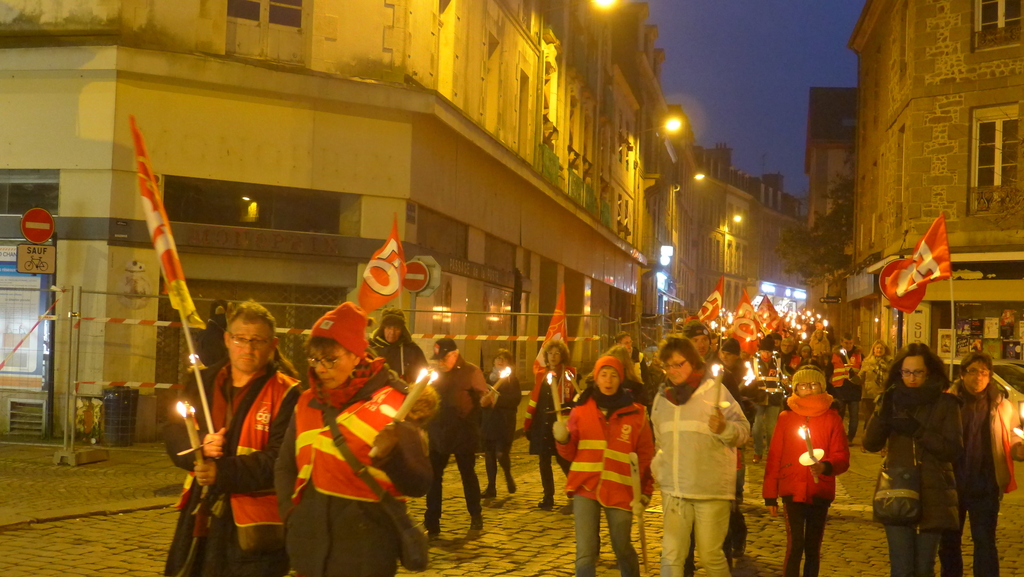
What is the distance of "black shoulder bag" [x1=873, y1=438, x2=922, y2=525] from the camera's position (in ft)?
20.8

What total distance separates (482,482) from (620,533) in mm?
6042

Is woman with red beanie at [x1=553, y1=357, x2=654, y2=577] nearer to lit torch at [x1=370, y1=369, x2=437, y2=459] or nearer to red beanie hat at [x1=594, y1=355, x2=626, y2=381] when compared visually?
red beanie hat at [x1=594, y1=355, x2=626, y2=381]

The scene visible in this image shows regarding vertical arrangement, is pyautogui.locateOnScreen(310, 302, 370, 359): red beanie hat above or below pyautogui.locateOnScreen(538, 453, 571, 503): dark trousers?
above

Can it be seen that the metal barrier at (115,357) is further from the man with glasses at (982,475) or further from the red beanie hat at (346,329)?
the red beanie hat at (346,329)

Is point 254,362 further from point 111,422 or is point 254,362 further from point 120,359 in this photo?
point 120,359

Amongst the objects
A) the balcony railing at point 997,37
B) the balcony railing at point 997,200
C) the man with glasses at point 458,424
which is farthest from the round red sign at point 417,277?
the balcony railing at point 997,37

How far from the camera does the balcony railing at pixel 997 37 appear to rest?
2405cm

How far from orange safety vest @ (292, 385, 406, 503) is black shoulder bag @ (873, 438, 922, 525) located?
11.7ft

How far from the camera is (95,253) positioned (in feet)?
49.1

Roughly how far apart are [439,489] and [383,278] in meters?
5.34

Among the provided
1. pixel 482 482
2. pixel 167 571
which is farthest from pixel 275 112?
pixel 167 571

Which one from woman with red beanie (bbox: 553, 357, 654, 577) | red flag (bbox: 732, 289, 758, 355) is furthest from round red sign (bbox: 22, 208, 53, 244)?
red flag (bbox: 732, 289, 758, 355)

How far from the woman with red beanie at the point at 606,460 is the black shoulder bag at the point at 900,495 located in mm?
1381

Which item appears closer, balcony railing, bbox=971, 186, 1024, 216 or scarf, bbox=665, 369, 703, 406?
scarf, bbox=665, 369, 703, 406
